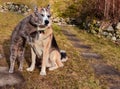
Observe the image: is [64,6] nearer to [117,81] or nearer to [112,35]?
[112,35]

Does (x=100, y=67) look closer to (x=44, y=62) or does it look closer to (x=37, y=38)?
(x=44, y=62)

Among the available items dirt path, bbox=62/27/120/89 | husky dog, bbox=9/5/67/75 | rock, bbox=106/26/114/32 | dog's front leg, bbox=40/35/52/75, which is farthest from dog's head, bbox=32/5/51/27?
rock, bbox=106/26/114/32

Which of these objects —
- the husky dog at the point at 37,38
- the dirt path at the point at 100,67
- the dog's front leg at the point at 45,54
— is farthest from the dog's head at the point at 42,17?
the dirt path at the point at 100,67

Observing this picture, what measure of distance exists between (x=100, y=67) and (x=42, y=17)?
99.1 inches

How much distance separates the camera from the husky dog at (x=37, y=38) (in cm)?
751

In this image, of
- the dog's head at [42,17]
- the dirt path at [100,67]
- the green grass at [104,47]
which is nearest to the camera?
the dog's head at [42,17]

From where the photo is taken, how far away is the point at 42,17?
7414 mm

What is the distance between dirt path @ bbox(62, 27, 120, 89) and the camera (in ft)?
26.6

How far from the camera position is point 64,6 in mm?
18891

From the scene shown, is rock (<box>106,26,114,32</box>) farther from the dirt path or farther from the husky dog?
the husky dog

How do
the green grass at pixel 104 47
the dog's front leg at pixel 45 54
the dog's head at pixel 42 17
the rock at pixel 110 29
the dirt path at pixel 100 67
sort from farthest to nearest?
1. the rock at pixel 110 29
2. the green grass at pixel 104 47
3. the dirt path at pixel 100 67
4. the dog's front leg at pixel 45 54
5. the dog's head at pixel 42 17

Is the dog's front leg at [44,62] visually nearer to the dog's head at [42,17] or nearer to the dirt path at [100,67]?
the dog's head at [42,17]

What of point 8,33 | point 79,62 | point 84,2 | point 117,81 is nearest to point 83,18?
point 84,2

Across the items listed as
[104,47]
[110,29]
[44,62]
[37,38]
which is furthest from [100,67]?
[110,29]
